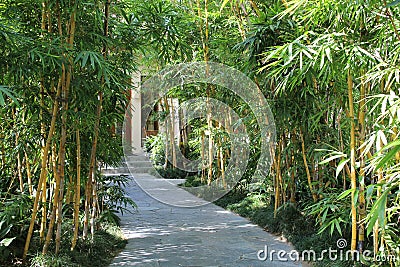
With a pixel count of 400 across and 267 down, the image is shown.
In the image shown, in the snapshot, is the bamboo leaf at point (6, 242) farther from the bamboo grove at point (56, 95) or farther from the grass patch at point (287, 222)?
the grass patch at point (287, 222)

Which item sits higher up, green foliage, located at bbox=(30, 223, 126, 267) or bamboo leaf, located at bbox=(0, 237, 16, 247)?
bamboo leaf, located at bbox=(0, 237, 16, 247)

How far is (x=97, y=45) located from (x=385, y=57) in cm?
188

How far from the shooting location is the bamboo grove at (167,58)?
7.44ft

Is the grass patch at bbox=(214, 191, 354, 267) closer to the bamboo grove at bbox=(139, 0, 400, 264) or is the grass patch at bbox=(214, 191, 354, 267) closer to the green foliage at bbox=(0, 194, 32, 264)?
the bamboo grove at bbox=(139, 0, 400, 264)

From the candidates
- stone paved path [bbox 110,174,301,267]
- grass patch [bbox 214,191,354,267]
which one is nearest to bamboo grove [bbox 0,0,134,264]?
stone paved path [bbox 110,174,301,267]

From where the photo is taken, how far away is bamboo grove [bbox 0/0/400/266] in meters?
2.27

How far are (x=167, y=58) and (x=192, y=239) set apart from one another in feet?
5.61

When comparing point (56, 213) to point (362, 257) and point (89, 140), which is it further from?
point (362, 257)

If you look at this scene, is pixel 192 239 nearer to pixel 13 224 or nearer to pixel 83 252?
pixel 83 252

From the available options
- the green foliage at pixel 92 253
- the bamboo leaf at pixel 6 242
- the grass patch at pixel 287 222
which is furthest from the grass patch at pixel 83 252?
the grass patch at pixel 287 222

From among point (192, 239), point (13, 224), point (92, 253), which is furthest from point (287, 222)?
point (13, 224)

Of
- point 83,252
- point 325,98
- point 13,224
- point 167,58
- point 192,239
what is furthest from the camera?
point 192,239

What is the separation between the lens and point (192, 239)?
4004 mm

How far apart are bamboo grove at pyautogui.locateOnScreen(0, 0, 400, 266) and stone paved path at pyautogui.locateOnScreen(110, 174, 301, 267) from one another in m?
0.46
